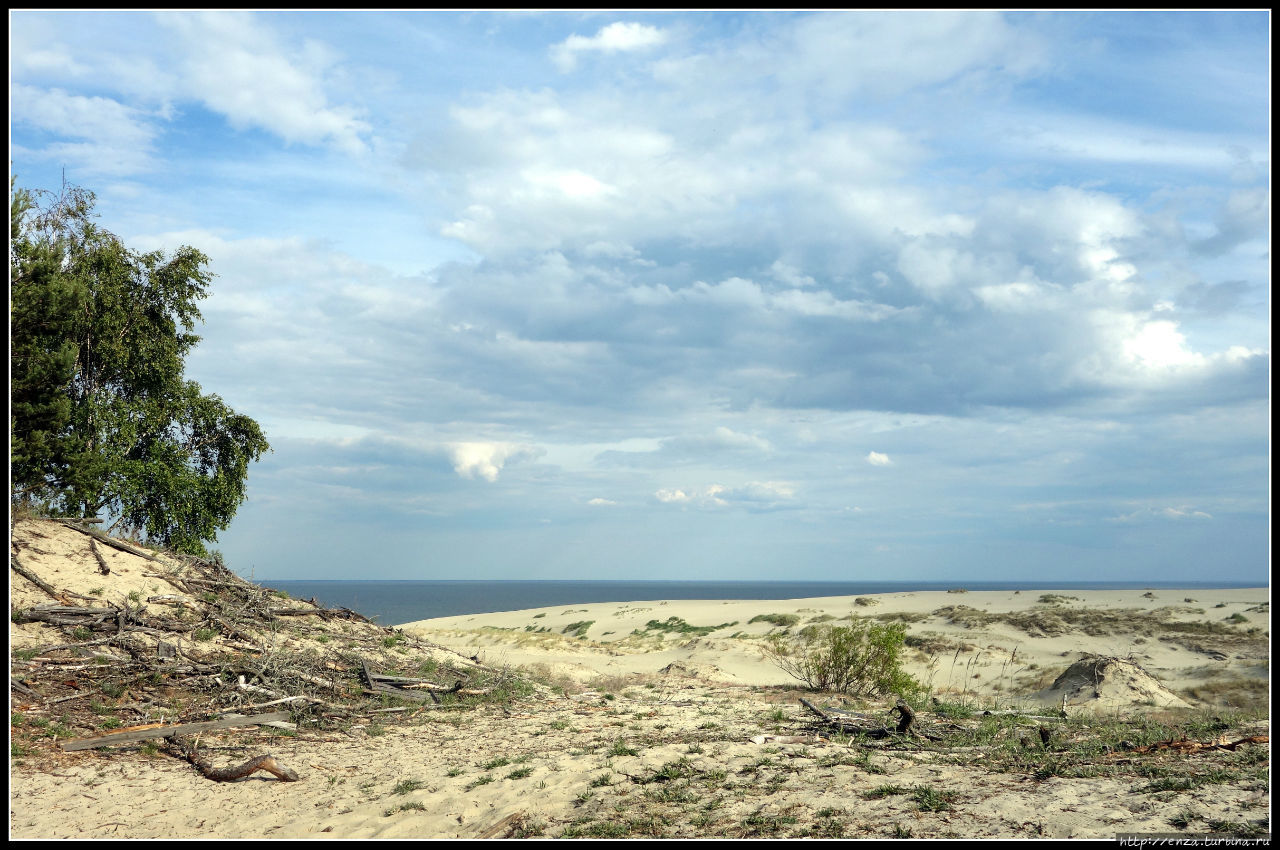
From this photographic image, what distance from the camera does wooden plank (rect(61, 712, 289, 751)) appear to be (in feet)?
34.4

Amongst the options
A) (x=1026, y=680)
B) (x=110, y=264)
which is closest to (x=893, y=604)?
(x=1026, y=680)

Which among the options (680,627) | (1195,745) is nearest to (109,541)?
(1195,745)

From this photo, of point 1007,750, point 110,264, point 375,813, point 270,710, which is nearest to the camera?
point 375,813

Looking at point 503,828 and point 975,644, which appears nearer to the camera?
point 503,828

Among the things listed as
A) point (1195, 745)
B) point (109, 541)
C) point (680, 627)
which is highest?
point (109, 541)

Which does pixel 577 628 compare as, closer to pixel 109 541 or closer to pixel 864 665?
pixel 109 541

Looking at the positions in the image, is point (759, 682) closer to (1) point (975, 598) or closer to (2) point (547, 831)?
(2) point (547, 831)

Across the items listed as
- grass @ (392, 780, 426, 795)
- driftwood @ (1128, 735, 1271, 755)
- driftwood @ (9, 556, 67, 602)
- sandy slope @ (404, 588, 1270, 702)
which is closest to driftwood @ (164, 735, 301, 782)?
grass @ (392, 780, 426, 795)

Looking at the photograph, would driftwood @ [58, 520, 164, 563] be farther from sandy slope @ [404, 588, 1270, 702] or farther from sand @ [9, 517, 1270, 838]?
sandy slope @ [404, 588, 1270, 702]

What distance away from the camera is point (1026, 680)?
65.4ft

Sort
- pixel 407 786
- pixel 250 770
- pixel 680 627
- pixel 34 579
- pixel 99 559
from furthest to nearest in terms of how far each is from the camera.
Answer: pixel 680 627 → pixel 99 559 → pixel 34 579 → pixel 250 770 → pixel 407 786

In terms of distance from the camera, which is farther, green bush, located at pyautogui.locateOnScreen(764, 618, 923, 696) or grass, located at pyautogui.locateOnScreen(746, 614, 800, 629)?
grass, located at pyautogui.locateOnScreen(746, 614, 800, 629)

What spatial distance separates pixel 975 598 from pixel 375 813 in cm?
4505

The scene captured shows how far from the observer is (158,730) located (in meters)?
11.0
